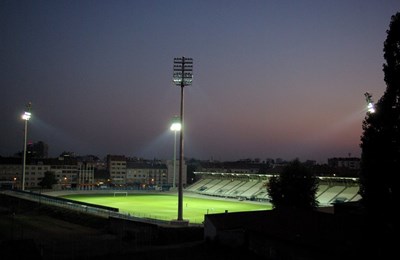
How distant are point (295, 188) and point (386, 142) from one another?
72.5 ft

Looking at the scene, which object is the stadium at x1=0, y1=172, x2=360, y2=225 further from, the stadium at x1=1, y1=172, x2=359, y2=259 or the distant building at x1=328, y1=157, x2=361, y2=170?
the distant building at x1=328, y1=157, x2=361, y2=170

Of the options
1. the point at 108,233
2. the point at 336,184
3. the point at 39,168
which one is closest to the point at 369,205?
the point at 108,233

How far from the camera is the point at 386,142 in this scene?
1224 centimetres

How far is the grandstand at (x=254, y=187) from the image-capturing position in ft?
185

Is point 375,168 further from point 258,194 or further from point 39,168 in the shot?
point 39,168

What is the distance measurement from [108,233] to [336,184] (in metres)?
42.6

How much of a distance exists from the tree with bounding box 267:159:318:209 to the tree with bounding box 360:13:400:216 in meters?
21.5

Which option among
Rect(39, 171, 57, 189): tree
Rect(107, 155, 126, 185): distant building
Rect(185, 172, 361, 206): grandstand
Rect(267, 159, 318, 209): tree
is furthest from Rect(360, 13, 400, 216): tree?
Rect(107, 155, 126, 185): distant building

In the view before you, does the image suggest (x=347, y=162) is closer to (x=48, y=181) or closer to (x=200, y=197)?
(x=200, y=197)

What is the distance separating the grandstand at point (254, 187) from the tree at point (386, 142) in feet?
115

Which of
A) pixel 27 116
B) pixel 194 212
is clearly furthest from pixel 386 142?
pixel 27 116

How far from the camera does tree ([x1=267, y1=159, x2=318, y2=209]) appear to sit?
1323 inches

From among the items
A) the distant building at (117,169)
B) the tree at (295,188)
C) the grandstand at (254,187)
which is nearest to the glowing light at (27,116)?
the grandstand at (254,187)

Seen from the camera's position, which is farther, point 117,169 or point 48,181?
point 117,169
